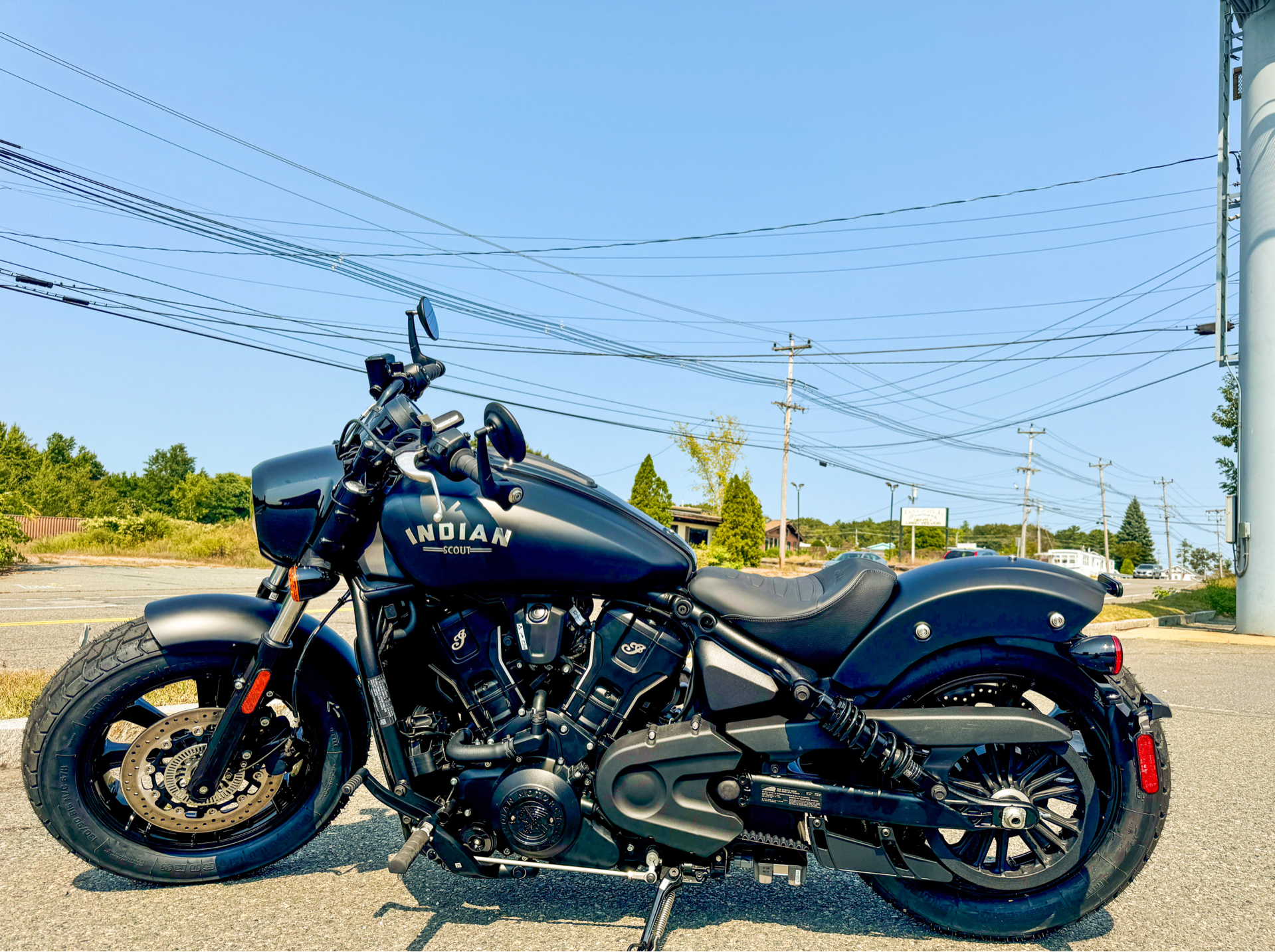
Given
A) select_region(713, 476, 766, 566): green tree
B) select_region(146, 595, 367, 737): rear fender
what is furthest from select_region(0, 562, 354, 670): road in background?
select_region(713, 476, 766, 566): green tree

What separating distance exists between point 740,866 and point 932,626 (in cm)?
131

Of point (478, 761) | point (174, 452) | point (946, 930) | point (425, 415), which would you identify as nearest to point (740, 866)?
point (946, 930)

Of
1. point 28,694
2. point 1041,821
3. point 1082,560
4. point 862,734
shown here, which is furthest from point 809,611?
point 1082,560

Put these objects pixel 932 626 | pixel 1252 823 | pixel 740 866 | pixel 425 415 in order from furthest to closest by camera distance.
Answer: pixel 1252 823 → pixel 740 866 → pixel 425 415 → pixel 932 626

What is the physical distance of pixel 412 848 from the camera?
242cm

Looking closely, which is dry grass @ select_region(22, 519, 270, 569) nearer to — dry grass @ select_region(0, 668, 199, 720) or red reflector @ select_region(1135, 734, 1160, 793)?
dry grass @ select_region(0, 668, 199, 720)

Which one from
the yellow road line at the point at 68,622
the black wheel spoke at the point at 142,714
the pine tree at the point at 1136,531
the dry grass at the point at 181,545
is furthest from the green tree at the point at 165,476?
the pine tree at the point at 1136,531

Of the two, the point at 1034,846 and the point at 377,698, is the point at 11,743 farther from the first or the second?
the point at 1034,846

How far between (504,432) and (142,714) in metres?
1.79

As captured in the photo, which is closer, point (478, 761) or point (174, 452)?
point (478, 761)

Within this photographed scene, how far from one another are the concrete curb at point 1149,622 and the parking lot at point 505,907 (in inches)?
420

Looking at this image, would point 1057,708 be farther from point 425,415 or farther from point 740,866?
point 425,415

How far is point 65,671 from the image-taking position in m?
2.73

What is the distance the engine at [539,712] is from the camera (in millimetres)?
2473
